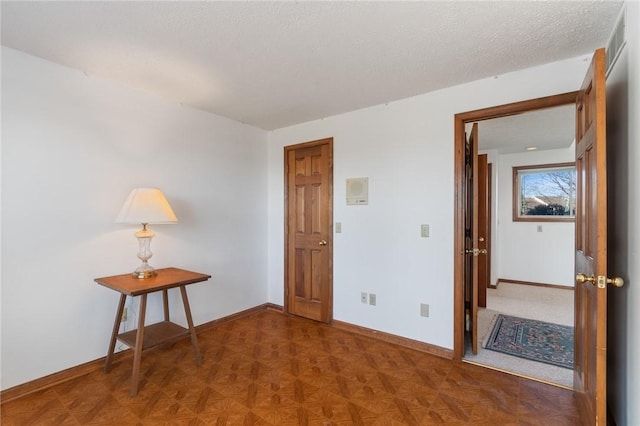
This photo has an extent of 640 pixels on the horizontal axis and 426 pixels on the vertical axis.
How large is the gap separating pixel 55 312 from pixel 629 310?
3636 mm

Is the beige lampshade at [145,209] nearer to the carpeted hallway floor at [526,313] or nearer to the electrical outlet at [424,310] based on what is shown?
the electrical outlet at [424,310]

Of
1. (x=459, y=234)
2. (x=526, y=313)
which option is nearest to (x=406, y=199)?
(x=459, y=234)

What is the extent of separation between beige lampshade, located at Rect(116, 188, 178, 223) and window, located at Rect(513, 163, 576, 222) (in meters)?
5.73

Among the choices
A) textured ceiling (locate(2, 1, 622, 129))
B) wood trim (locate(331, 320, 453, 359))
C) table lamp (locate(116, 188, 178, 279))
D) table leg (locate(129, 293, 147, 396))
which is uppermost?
textured ceiling (locate(2, 1, 622, 129))

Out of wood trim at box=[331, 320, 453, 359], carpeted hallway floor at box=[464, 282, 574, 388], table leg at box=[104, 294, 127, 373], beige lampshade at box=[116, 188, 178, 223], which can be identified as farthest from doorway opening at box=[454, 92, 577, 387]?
table leg at box=[104, 294, 127, 373]

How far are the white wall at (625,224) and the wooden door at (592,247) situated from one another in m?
0.14

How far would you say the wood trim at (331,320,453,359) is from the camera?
8.87ft

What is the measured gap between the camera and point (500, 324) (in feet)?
11.5

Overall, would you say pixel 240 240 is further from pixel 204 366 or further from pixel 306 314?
pixel 204 366

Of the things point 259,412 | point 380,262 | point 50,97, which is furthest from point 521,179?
point 50,97

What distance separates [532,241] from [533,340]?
3001mm

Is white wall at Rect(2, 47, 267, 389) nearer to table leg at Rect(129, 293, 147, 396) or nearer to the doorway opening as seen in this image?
table leg at Rect(129, 293, 147, 396)

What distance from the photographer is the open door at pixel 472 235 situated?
2.72 meters

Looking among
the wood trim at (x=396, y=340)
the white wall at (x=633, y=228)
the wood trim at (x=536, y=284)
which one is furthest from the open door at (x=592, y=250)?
the wood trim at (x=536, y=284)
